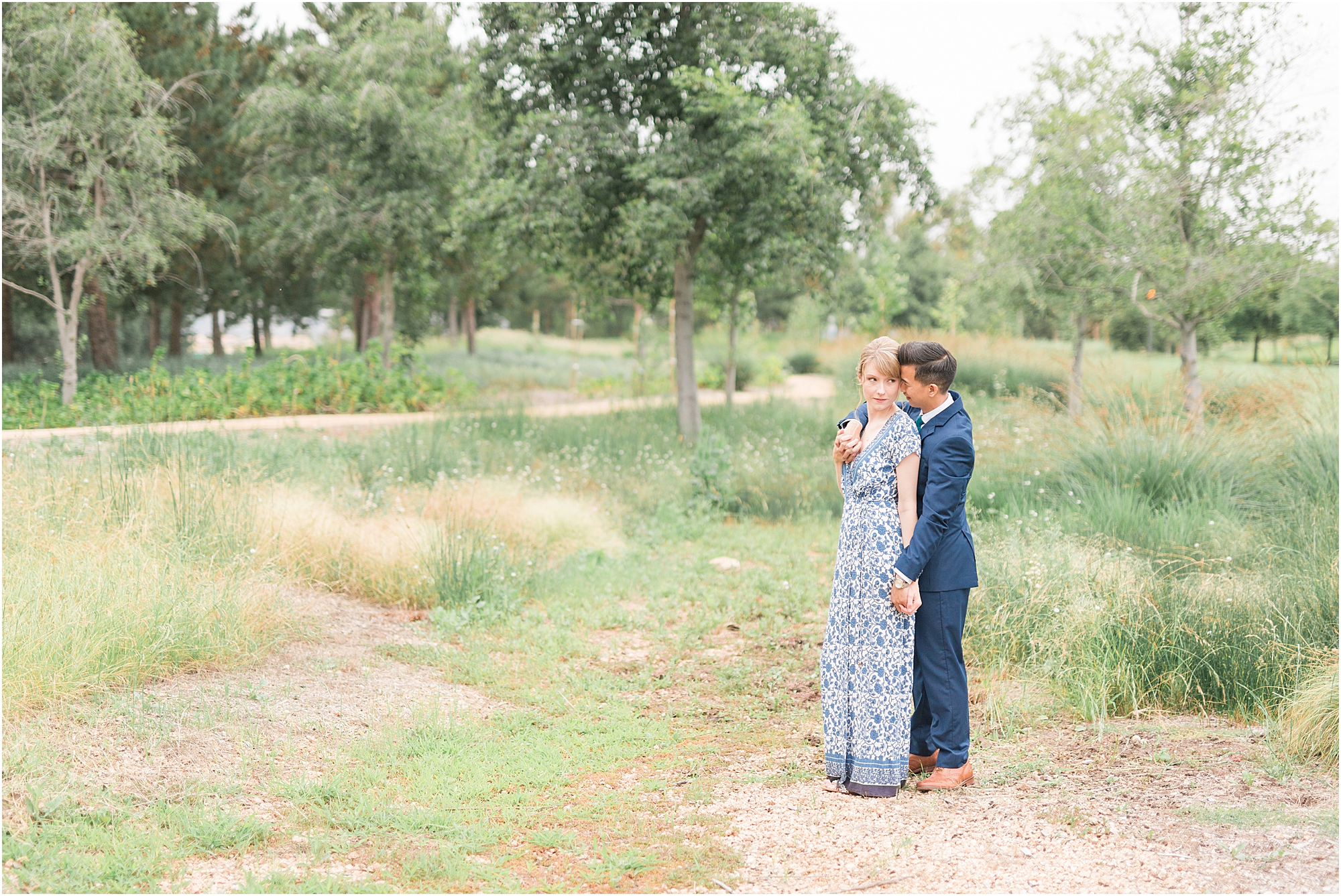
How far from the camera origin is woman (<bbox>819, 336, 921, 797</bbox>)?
344 cm

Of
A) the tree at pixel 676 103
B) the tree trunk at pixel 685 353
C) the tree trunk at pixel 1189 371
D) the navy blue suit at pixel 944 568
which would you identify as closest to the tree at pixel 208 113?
the tree at pixel 676 103

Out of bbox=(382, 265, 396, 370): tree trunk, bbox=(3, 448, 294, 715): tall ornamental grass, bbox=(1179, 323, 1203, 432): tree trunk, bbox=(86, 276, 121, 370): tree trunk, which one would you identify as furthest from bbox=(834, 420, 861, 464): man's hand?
bbox=(86, 276, 121, 370): tree trunk

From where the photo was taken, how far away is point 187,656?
4367 millimetres

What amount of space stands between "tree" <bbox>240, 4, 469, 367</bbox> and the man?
1301 centimetres

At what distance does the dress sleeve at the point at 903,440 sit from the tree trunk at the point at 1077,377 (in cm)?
544

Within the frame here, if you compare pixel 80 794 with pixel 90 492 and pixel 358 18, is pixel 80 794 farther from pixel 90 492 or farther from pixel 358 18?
pixel 358 18

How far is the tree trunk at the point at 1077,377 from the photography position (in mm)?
8867

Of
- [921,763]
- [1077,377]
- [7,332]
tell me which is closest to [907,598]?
[921,763]

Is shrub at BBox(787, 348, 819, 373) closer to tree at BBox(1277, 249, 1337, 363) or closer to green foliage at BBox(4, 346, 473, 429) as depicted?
green foliage at BBox(4, 346, 473, 429)

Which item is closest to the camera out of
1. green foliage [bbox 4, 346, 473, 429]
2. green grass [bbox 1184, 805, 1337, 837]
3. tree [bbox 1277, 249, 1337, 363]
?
green grass [bbox 1184, 805, 1337, 837]

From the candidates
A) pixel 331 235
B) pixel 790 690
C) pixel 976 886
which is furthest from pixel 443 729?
pixel 331 235

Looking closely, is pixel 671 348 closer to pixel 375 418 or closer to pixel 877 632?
pixel 375 418

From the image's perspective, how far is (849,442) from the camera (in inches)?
138

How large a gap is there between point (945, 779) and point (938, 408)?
149 cm
